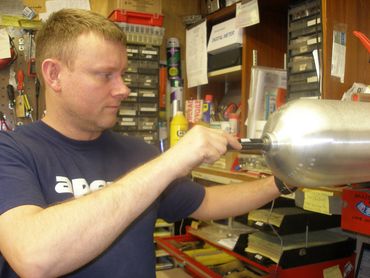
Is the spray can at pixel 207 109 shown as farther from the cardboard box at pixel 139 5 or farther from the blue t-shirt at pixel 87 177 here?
the blue t-shirt at pixel 87 177

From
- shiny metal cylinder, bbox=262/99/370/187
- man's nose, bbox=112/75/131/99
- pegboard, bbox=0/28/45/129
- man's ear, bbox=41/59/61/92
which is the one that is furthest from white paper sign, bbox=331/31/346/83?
pegboard, bbox=0/28/45/129

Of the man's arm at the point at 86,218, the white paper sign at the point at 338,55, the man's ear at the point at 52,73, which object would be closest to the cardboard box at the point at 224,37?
the white paper sign at the point at 338,55

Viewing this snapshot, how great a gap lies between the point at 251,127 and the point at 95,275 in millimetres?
771

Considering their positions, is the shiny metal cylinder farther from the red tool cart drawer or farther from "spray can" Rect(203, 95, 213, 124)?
"spray can" Rect(203, 95, 213, 124)

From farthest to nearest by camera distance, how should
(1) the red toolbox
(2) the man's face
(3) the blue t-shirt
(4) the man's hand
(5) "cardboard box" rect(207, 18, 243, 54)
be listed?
(1) the red toolbox < (5) "cardboard box" rect(207, 18, 243, 54) < (2) the man's face < (3) the blue t-shirt < (4) the man's hand

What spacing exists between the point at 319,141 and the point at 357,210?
449mm

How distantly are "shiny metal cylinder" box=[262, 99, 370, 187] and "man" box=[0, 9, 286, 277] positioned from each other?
132 mm

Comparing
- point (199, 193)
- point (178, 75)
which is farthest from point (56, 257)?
point (178, 75)

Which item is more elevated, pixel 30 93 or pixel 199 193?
pixel 30 93

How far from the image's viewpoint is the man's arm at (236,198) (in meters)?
1.01

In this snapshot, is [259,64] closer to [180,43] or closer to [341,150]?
[180,43]

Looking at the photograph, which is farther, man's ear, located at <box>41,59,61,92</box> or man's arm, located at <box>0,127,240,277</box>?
man's ear, located at <box>41,59,61,92</box>

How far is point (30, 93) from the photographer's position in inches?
73.3

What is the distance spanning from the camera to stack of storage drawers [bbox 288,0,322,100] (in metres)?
1.12
